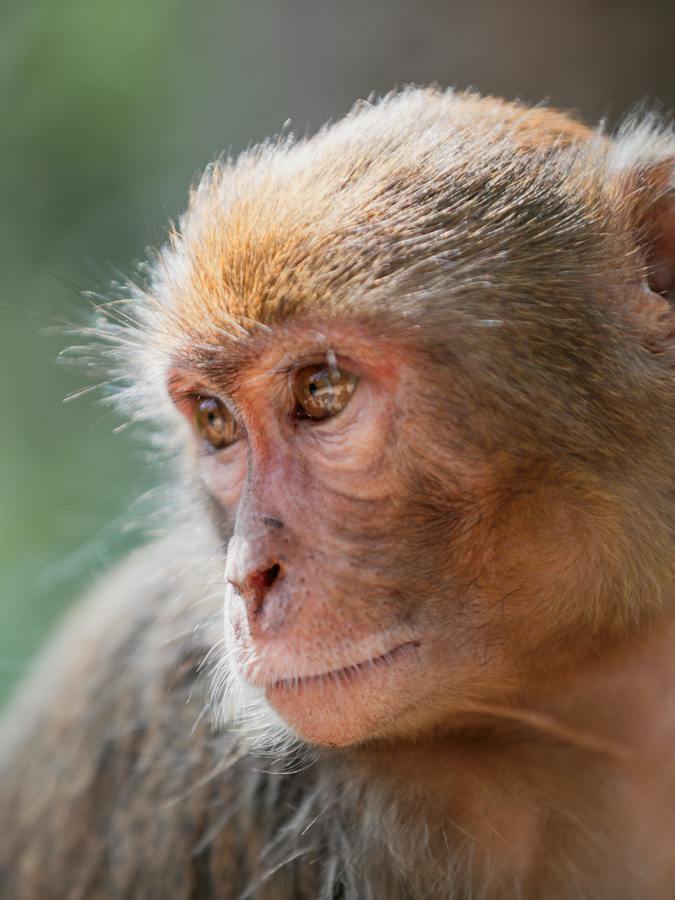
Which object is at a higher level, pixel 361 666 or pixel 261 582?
pixel 261 582

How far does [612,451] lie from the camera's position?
7.10 ft

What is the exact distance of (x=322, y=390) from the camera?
226 centimetres

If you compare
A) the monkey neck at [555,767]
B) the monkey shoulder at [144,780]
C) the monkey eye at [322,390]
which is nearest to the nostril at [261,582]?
the monkey eye at [322,390]

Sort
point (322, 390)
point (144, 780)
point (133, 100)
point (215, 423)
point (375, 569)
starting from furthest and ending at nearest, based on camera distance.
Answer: point (133, 100) < point (144, 780) < point (215, 423) < point (322, 390) < point (375, 569)

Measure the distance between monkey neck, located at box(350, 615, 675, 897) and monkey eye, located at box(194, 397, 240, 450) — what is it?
2.31 feet

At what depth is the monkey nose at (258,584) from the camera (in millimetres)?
2143

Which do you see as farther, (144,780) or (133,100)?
(133,100)

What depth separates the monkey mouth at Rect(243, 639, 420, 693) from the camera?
6.94 feet

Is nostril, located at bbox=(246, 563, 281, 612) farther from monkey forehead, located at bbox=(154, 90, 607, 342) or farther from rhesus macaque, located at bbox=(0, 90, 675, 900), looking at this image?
monkey forehead, located at bbox=(154, 90, 607, 342)

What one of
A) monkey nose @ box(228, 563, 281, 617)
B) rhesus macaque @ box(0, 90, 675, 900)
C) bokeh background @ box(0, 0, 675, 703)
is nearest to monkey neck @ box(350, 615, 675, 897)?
rhesus macaque @ box(0, 90, 675, 900)

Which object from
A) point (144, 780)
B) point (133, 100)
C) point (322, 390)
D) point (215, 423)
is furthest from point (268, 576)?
point (133, 100)

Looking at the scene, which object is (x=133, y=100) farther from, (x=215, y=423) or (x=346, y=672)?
(x=346, y=672)

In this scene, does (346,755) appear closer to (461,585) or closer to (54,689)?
(461,585)

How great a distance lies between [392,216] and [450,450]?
0.43 metres
